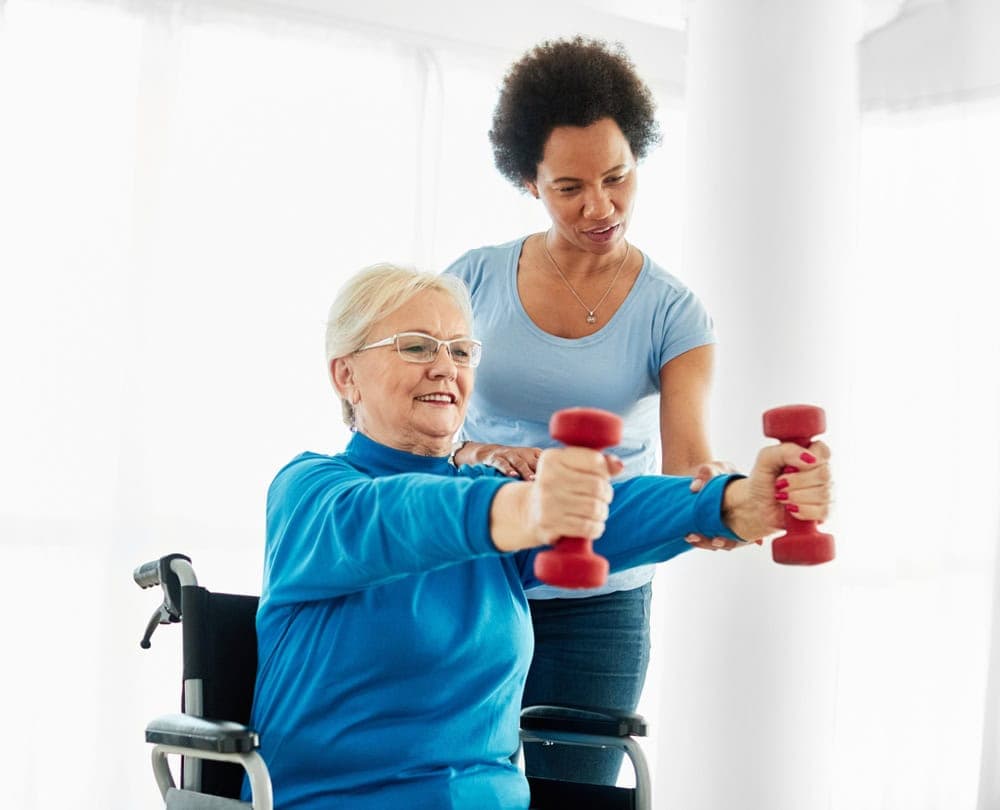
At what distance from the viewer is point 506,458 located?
6.15 feet

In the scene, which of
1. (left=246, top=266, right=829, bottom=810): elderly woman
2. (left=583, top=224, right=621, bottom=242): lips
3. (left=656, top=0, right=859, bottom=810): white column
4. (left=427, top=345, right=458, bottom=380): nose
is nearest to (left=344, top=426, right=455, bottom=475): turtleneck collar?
(left=246, top=266, right=829, bottom=810): elderly woman

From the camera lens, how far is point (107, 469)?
367 cm

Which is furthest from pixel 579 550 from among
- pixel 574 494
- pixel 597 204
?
pixel 597 204

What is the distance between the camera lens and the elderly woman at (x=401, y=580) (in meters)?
1.49

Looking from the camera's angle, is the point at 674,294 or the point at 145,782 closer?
the point at 674,294

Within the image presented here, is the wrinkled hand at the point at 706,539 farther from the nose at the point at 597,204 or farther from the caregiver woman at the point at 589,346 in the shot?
the nose at the point at 597,204

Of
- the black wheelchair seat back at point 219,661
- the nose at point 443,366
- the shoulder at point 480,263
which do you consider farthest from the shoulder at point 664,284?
the black wheelchair seat back at point 219,661

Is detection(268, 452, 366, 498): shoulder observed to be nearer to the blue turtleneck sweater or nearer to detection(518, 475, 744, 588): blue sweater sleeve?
the blue turtleneck sweater

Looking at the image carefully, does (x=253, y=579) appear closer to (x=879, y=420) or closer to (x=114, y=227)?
(x=114, y=227)

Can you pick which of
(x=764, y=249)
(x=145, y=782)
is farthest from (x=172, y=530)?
(x=764, y=249)

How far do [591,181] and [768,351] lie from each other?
68.1 inches

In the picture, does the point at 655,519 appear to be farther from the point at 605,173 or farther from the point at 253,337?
the point at 253,337

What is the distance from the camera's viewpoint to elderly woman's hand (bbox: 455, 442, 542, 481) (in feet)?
6.05

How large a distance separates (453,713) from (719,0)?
2.74 m
